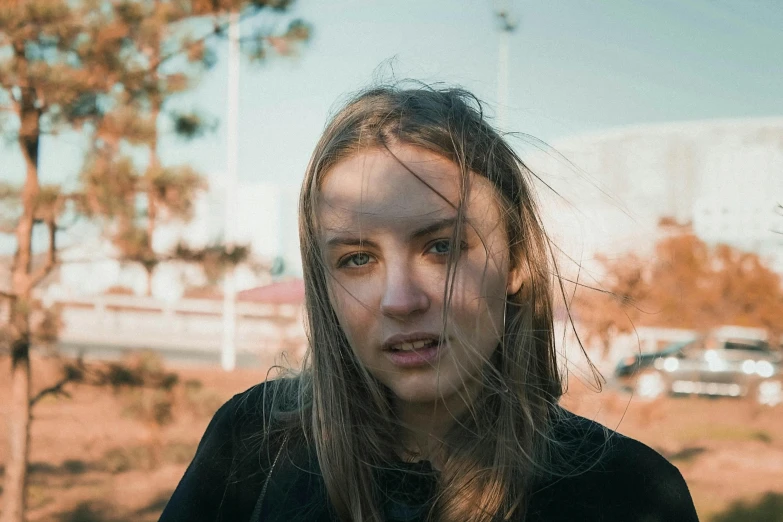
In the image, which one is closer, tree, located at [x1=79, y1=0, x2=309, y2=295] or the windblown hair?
the windblown hair

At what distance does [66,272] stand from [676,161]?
8.18 meters

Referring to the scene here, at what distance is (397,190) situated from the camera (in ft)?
3.79

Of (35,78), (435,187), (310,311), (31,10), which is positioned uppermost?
(31,10)

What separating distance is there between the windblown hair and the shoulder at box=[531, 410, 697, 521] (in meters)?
0.03

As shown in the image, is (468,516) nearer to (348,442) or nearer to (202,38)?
(348,442)

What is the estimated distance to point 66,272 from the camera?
538 cm

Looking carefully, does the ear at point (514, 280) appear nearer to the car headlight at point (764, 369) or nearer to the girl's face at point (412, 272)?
the girl's face at point (412, 272)

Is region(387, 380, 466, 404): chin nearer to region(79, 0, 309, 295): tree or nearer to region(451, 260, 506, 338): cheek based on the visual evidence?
region(451, 260, 506, 338): cheek

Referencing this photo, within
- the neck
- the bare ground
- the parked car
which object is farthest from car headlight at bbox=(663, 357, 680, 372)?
the neck

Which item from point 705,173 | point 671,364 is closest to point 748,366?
point 671,364

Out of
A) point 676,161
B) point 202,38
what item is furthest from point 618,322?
point 676,161

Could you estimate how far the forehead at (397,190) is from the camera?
1.14 metres

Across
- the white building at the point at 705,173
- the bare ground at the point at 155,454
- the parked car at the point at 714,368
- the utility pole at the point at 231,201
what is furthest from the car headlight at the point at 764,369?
the utility pole at the point at 231,201

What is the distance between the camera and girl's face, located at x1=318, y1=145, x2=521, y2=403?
3.70 ft
